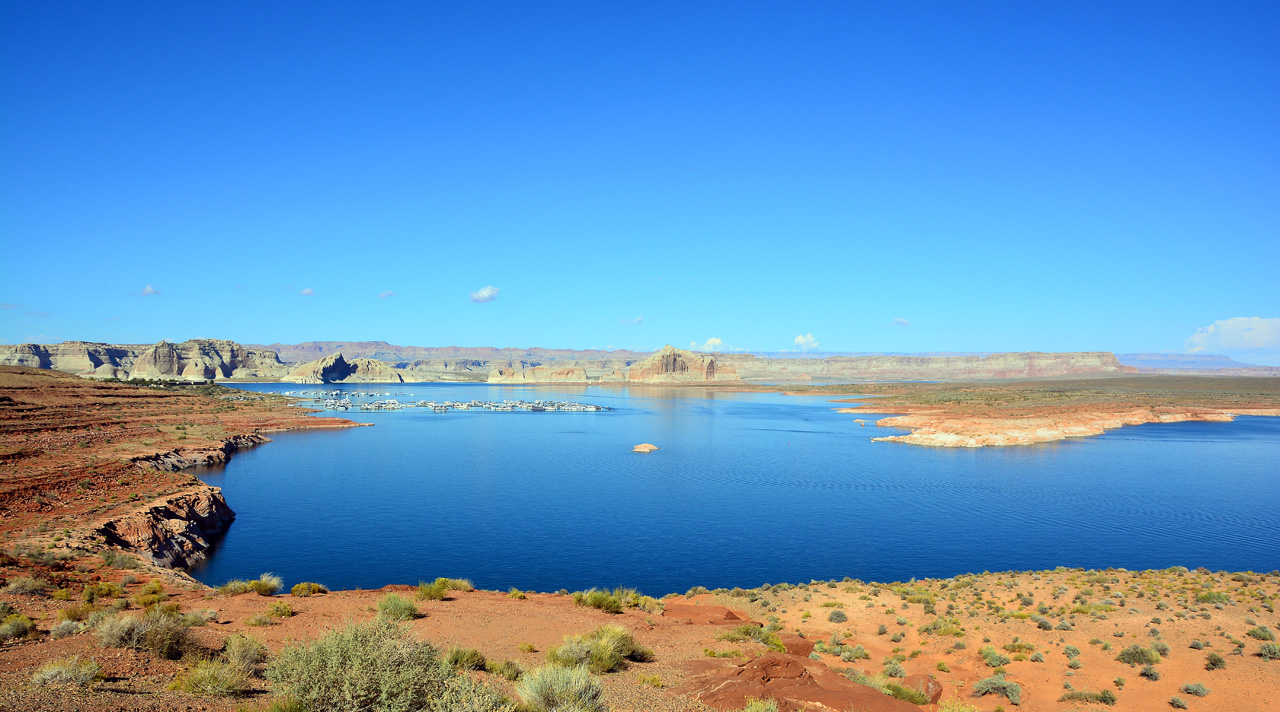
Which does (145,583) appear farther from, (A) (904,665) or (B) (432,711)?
(A) (904,665)

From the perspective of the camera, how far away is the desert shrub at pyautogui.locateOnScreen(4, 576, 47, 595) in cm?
1142

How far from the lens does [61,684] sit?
6.58 m

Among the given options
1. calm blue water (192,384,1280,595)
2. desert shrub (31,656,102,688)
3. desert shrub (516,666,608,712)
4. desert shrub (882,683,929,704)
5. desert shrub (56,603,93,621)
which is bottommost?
calm blue water (192,384,1280,595)

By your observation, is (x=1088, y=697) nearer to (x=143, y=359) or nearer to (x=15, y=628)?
(x=15, y=628)

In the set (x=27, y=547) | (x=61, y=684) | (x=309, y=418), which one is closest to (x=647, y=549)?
(x=27, y=547)

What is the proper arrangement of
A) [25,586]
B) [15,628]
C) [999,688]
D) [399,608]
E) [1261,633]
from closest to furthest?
1. [15,628]
2. [999,688]
3. [25,586]
4. [399,608]
5. [1261,633]

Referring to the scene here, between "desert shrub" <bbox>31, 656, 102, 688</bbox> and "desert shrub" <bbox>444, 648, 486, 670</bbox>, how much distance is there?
3841mm

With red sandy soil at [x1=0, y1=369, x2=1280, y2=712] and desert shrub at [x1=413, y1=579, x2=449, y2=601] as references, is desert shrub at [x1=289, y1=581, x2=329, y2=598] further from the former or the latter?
desert shrub at [x1=413, y1=579, x2=449, y2=601]

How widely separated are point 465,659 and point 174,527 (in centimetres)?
1803

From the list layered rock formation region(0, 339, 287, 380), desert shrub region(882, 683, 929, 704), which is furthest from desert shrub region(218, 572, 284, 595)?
layered rock formation region(0, 339, 287, 380)

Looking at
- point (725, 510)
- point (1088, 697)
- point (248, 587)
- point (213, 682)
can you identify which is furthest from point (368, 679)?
point (725, 510)

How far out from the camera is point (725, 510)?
3041 cm

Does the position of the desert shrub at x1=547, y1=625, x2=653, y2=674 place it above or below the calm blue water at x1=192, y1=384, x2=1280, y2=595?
above

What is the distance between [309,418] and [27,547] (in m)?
56.9
